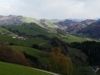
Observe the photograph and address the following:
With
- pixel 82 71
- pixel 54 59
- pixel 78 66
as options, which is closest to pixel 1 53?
pixel 54 59

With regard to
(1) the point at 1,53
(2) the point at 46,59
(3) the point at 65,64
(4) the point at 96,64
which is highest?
(1) the point at 1,53

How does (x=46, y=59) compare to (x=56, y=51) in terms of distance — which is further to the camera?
(x=46, y=59)

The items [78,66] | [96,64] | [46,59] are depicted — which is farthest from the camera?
[96,64]

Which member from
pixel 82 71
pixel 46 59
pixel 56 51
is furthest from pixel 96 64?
pixel 56 51

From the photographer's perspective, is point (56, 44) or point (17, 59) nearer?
point (17, 59)

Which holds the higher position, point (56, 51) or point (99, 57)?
point (56, 51)

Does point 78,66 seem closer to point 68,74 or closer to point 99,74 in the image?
point 99,74

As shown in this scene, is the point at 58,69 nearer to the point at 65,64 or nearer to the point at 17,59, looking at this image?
the point at 65,64

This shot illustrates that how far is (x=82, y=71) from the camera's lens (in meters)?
136

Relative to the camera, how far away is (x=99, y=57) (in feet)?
653

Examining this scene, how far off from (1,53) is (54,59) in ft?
Result: 70.7

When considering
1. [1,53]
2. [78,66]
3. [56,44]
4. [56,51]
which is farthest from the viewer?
[56,44]

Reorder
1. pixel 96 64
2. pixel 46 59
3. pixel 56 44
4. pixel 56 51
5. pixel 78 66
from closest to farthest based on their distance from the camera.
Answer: pixel 56 51 → pixel 46 59 → pixel 78 66 → pixel 96 64 → pixel 56 44

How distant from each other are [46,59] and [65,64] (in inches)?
2079
